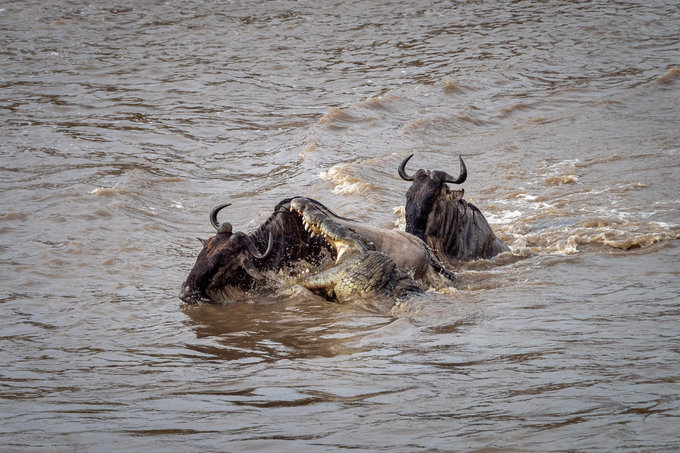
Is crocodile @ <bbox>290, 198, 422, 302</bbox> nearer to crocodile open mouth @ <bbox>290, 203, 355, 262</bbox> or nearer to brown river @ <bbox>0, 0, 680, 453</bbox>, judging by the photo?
crocodile open mouth @ <bbox>290, 203, 355, 262</bbox>

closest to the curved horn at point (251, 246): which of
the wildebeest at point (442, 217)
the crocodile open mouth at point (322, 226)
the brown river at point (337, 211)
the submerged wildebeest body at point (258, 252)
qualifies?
the submerged wildebeest body at point (258, 252)

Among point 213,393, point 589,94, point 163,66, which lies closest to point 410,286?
point 213,393

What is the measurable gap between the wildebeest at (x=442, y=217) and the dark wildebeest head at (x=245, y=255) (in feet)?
4.06

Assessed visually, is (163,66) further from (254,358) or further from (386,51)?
(254,358)

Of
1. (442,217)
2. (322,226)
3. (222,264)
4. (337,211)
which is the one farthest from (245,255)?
(337,211)

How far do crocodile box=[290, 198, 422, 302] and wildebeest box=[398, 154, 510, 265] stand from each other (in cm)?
107

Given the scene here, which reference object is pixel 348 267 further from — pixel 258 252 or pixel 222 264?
pixel 222 264

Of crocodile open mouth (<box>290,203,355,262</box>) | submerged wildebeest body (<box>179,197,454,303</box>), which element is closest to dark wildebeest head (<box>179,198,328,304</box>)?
submerged wildebeest body (<box>179,197,454,303</box>)

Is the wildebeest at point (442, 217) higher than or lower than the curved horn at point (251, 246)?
lower

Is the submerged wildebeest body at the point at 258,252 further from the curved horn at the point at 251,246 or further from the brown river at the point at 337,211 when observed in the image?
the brown river at the point at 337,211

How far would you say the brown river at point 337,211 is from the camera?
4957 millimetres

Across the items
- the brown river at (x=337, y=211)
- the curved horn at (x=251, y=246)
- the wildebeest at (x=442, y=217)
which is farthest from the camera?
the wildebeest at (x=442, y=217)

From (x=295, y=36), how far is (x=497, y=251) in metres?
13.6

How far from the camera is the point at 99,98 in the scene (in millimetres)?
16750
